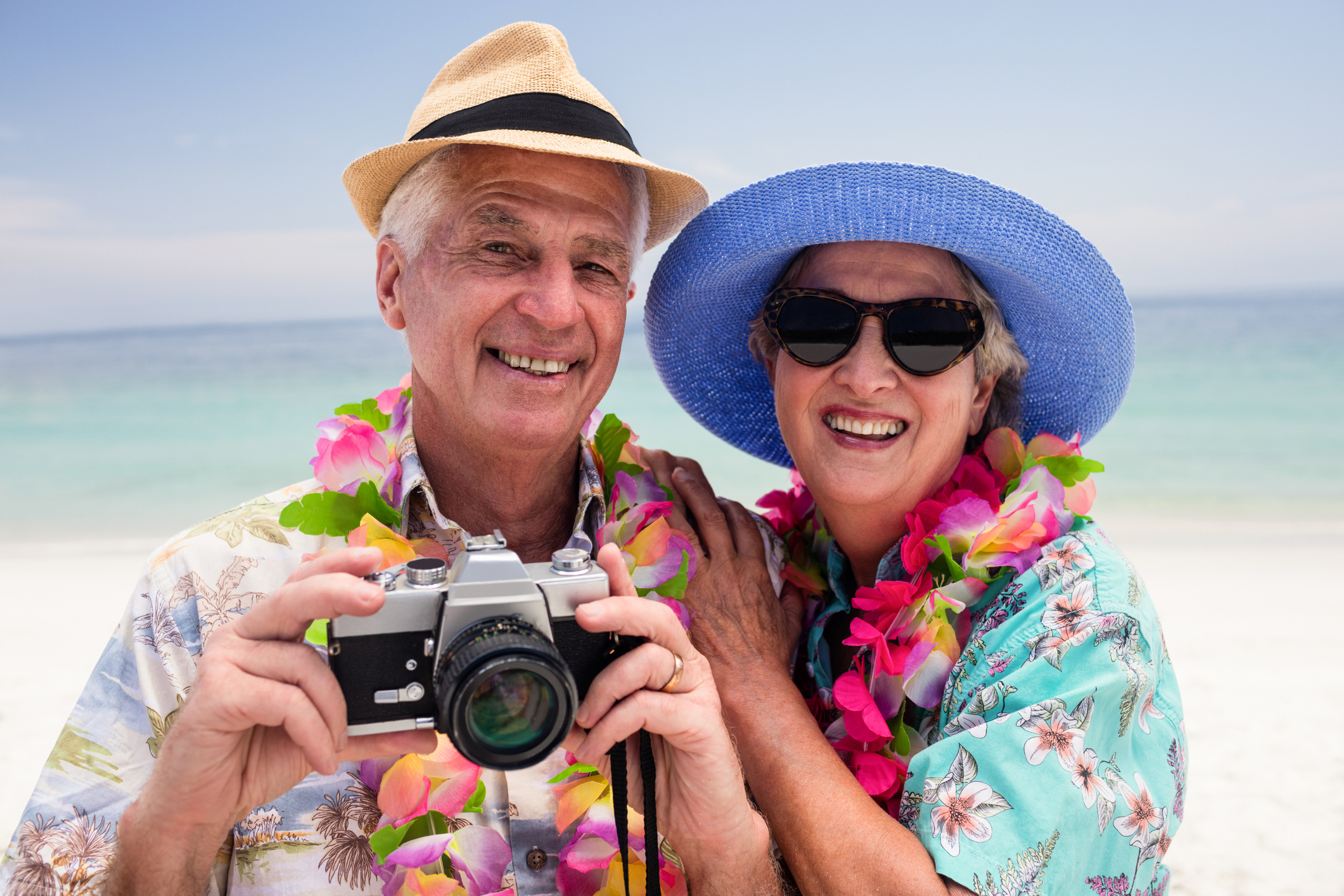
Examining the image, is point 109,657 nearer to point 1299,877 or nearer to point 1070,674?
point 1070,674

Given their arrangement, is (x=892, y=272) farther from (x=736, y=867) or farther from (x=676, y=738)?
(x=736, y=867)

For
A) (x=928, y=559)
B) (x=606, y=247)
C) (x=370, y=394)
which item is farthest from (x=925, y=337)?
(x=370, y=394)

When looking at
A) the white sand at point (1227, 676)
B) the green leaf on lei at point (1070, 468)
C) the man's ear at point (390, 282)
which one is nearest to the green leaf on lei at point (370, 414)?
the man's ear at point (390, 282)

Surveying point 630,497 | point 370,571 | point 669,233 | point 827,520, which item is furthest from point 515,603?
point 669,233

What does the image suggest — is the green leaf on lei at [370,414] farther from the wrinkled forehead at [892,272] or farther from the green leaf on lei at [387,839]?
the wrinkled forehead at [892,272]

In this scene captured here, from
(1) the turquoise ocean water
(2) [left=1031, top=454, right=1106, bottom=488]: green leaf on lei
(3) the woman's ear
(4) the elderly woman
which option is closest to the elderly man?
(4) the elderly woman

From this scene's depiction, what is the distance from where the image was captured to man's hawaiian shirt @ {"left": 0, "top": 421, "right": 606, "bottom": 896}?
1.45 meters

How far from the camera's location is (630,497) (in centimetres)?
209

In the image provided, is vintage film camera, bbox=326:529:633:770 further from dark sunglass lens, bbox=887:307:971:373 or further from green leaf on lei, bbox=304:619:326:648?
dark sunglass lens, bbox=887:307:971:373

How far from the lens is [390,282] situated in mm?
2041

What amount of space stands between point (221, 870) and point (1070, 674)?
1587mm

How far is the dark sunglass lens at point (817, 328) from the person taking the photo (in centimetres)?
190

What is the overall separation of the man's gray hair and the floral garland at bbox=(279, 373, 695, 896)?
0.44m

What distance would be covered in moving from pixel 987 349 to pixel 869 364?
0.35m
